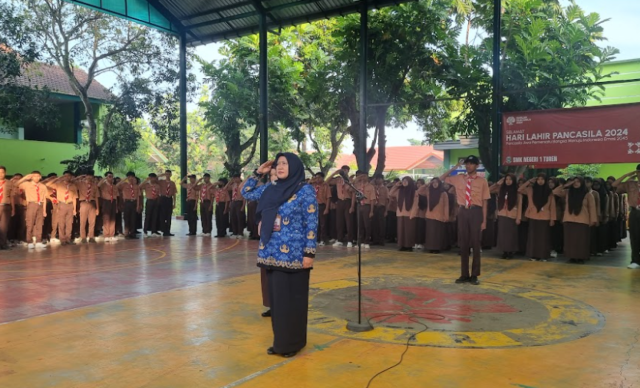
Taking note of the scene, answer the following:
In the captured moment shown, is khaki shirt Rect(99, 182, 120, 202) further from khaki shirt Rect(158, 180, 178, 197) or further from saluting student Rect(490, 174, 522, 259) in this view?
saluting student Rect(490, 174, 522, 259)

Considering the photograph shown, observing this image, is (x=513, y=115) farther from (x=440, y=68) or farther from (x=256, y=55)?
(x=256, y=55)

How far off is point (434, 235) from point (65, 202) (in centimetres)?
808

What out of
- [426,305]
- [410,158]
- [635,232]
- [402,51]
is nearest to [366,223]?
[635,232]

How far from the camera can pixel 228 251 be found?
10.7m

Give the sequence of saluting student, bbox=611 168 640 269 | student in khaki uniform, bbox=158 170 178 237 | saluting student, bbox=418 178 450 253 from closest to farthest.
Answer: saluting student, bbox=611 168 640 269 → saluting student, bbox=418 178 450 253 → student in khaki uniform, bbox=158 170 178 237

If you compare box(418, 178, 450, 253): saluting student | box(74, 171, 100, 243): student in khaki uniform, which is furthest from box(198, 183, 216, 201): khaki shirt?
box(418, 178, 450, 253): saluting student

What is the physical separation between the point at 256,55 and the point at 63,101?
347 inches

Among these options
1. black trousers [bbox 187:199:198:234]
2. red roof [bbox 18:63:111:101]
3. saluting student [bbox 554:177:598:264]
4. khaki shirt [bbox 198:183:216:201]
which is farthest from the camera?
red roof [bbox 18:63:111:101]

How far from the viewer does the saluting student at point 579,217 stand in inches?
360

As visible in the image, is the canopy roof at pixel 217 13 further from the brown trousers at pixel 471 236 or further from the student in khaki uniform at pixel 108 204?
the brown trousers at pixel 471 236

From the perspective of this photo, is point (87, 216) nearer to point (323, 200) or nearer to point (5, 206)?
point (5, 206)

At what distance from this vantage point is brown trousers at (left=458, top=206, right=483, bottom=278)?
7.28m

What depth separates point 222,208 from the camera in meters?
Answer: 13.7

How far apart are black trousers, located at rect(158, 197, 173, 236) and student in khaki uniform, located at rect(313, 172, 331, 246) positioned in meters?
4.29
